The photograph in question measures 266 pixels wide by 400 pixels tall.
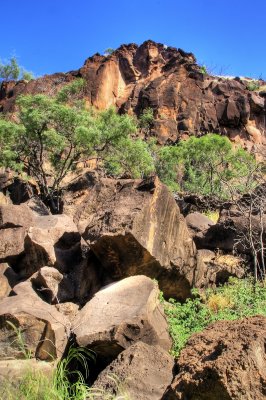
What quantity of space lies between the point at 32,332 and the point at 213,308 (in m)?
2.91

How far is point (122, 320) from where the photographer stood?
4996 millimetres

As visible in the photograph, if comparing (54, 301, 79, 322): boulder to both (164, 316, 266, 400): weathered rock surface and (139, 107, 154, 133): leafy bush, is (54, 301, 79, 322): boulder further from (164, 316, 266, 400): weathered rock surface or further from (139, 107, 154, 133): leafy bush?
(139, 107, 154, 133): leafy bush

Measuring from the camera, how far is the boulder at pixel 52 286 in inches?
265

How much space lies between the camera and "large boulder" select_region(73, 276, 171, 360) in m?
4.85

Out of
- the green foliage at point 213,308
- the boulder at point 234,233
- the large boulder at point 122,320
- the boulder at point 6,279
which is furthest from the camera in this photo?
the boulder at point 234,233

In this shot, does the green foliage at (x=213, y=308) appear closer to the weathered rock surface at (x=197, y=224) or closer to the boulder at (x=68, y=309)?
the boulder at (x=68, y=309)

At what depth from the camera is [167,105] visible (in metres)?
35.0

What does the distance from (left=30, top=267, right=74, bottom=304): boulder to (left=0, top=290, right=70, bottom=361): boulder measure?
95 cm

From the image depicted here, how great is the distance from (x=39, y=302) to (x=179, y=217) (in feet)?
8.85

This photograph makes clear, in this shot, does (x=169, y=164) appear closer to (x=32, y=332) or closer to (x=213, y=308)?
(x=213, y=308)

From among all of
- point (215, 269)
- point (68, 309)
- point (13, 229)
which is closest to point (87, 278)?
point (68, 309)

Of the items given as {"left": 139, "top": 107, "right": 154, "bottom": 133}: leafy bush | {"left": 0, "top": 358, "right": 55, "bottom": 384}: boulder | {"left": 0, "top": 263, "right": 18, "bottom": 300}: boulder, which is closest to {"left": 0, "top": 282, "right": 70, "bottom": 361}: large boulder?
{"left": 0, "top": 358, "right": 55, "bottom": 384}: boulder

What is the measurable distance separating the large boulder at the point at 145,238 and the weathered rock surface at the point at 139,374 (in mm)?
2157

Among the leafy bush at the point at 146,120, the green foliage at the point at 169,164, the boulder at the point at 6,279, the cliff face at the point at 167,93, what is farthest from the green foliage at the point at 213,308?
the cliff face at the point at 167,93
